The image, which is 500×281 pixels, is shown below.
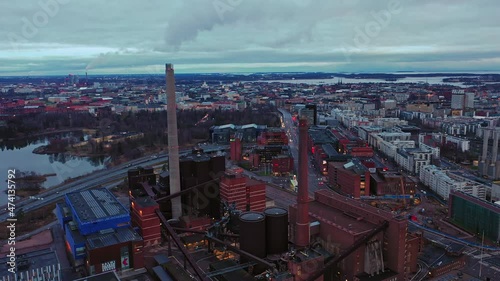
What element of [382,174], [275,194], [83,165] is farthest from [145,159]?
[382,174]

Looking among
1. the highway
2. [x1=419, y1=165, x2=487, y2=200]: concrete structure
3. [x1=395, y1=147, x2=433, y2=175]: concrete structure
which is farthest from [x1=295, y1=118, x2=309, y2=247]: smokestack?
the highway

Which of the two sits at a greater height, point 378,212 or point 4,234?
point 378,212

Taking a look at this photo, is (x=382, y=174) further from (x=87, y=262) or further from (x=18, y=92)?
(x=18, y=92)

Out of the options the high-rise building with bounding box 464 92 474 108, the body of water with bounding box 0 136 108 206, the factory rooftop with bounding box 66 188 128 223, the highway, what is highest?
the high-rise building with bounding box 464 92 474 108

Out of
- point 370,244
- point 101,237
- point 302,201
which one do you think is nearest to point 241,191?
point 302,201

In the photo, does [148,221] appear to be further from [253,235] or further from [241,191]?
[253,235]

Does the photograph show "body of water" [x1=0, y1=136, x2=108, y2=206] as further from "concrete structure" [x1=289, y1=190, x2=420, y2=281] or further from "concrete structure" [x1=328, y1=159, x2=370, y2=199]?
"concrete structure" [x1=289, y1=190, x2=420, y2=281]
